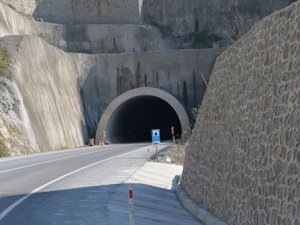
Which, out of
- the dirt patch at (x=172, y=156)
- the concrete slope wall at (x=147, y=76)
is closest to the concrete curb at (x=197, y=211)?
the dirt patch at (x=172, y=156)

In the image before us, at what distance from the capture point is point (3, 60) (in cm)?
3834

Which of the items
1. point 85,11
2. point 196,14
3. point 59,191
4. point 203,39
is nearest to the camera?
point 59,191

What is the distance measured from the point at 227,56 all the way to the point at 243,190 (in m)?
4.02

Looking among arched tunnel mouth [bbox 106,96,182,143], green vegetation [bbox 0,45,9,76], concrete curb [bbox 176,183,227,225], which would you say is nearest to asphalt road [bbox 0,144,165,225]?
concrete curb [bbox 176,183,227,225]

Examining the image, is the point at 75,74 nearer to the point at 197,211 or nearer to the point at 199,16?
the point at 199,16

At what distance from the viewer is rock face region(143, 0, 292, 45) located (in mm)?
68812

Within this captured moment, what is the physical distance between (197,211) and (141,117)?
143 ft

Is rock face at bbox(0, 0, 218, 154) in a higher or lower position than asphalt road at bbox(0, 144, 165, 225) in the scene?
higher

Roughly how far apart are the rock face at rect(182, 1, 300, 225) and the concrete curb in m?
0.13

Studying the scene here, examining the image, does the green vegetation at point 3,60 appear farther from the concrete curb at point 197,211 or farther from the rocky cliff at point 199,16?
the rocky cliff at point 199,16

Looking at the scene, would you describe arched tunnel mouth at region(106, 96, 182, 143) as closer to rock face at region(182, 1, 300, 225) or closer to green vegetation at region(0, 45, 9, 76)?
green vegetation at region(0, 45, 9, 76)

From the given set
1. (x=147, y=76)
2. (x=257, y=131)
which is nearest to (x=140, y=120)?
(x=147, y=76)

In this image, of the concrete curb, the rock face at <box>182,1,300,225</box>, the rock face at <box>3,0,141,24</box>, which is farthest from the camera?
the rock face at <box>3,0,141,24</box>

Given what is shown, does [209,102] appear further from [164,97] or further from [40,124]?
[164,97]
